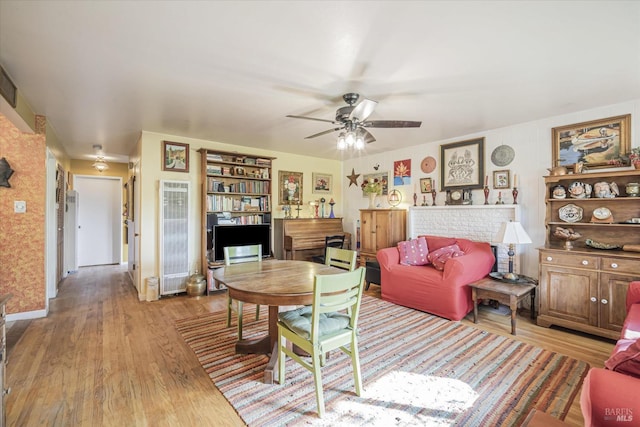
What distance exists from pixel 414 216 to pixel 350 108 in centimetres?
276

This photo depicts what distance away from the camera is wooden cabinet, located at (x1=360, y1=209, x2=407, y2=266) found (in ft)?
15.4

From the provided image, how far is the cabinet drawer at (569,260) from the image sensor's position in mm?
2846

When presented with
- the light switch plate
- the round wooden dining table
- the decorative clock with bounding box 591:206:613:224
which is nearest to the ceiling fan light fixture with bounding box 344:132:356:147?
the round wooden dining table

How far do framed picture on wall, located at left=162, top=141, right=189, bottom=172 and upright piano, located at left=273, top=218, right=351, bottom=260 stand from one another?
1831mm

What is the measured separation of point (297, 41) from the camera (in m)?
1.94

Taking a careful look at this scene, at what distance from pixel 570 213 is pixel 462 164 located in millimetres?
1470

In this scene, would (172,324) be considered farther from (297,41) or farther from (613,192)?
(613,192)

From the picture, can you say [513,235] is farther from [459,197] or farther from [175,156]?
[175,156]

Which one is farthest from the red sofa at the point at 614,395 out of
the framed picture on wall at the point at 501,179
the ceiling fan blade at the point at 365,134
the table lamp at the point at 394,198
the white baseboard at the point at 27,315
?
the white baseboard at the point at 27,315

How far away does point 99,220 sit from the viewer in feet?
21.8

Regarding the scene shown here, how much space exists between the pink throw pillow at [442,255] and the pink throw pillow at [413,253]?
0.13 m

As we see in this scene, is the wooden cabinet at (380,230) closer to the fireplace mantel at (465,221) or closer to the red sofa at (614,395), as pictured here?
the fireplace mantel at (465,221)

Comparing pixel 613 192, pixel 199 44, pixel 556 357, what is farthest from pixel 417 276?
pixel 199 44

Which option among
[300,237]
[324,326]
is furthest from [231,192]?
[324,326]
